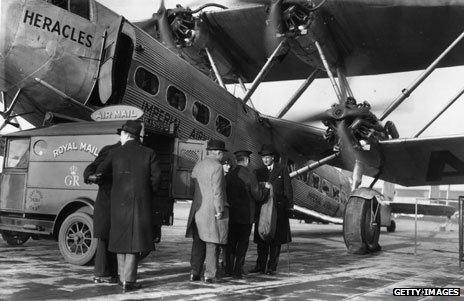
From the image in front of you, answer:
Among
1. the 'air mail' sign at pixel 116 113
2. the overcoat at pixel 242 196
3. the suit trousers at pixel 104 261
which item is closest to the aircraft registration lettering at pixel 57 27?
the 'air mail' sign at pixel 116 113

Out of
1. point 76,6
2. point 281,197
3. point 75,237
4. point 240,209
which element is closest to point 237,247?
point 240,209

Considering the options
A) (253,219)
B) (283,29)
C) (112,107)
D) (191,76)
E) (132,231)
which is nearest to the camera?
(132,231)

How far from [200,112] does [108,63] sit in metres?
2.52

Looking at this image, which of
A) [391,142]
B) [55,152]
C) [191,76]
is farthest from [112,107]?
[391,142]

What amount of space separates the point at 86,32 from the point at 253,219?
4.40 metres

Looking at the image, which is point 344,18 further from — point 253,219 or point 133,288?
point 133,288

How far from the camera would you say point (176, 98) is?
9.60 m

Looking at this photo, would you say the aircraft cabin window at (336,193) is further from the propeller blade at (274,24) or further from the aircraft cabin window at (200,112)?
the aircraft cabin window at (200,112)

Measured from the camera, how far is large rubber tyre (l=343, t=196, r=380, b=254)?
10.0m

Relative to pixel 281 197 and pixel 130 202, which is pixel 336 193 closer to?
pixel 281 197

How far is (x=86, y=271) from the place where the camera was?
21.0ft

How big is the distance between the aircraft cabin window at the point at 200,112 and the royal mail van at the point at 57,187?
2.18 m

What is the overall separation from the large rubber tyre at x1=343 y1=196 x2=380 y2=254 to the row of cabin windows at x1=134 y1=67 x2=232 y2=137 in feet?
10.5

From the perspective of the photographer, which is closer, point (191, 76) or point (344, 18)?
point (191, 76)
